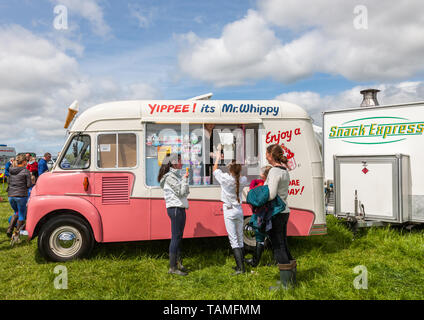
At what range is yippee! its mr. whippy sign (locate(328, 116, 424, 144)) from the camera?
22.1 ft

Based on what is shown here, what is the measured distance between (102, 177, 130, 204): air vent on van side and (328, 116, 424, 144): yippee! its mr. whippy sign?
487 cm

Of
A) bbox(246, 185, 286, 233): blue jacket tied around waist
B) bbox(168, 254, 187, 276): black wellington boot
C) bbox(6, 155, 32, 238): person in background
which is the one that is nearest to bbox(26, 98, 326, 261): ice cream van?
bbox(168, 254, 187, 276): black wellington boot

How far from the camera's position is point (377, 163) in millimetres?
6852

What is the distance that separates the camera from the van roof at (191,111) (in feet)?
18.3

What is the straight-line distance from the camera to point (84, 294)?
4297mm

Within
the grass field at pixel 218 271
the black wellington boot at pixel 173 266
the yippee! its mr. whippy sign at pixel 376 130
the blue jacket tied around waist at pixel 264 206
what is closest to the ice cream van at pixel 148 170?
the grass field at pixel 218 271

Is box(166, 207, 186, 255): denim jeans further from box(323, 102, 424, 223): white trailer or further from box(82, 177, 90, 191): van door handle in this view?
box(323, 102, 424, 223): white trailer

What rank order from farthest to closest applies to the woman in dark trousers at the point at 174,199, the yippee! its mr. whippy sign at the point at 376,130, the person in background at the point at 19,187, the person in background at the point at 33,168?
the person in background at the point at 33,168 < the person in background at the point at 19,187 < the yippee! its mr. whippy sign at the point at 376,130 < the woman in dark trousers at the point at 174,199

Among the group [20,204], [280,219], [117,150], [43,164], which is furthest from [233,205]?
[43,164]

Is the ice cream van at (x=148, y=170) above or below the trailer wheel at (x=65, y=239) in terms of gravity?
above

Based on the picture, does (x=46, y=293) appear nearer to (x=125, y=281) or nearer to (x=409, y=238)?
(x=125, y=281)

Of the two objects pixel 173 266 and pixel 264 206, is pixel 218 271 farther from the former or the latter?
pixel 264 206

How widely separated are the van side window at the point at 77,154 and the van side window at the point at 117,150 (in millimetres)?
205

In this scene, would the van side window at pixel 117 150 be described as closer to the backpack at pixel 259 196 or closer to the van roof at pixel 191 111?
the van roof at pixel 191 111
